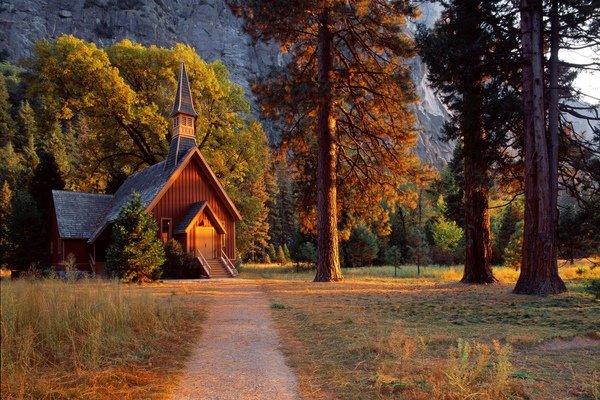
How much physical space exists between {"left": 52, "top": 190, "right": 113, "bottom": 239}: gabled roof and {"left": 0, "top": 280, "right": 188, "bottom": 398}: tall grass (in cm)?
2049

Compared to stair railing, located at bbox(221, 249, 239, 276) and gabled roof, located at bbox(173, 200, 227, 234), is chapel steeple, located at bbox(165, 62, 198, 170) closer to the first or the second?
gabled roof, located at bbox(173, 200, 227, 234)

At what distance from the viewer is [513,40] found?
13758mm

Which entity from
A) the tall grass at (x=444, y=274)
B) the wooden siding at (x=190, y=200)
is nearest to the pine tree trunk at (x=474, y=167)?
the tall grass at (x=444, y=274)

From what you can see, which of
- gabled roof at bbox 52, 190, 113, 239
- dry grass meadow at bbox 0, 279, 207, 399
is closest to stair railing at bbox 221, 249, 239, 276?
gabled roof at bbox 52, 190, 113, 239

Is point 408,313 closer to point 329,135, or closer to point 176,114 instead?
point 329,135

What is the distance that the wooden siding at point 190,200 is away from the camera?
995 inches

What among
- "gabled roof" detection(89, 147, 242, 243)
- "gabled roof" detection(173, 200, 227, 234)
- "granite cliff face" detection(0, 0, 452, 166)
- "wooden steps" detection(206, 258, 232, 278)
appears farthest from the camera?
"granite cliff face" detection(0, 0, 452, 166)

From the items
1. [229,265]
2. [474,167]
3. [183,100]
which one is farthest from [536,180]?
[183,100]

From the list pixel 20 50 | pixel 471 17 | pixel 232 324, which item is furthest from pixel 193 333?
pixel 20 50

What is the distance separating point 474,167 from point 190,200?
17439 millimetres

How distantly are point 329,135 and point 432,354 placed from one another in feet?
44.2

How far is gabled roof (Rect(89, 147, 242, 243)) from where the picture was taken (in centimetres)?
2450

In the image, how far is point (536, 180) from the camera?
1232 cm

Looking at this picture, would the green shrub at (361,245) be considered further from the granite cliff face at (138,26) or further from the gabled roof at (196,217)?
the granite cliff face at (138,26)
